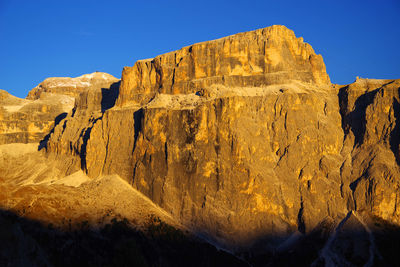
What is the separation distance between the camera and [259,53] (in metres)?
86.5

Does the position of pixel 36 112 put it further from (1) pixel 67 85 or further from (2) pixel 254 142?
(2) pixel 254 142

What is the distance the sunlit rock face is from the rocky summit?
19 cm

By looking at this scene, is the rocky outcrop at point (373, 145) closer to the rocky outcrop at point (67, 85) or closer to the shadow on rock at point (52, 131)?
the shadow on rock at point (52, 131)

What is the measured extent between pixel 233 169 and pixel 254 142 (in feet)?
18.8

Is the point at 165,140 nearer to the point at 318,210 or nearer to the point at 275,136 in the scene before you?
the point at 275,136

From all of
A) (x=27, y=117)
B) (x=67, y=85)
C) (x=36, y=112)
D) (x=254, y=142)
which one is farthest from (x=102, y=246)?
(x=67, y=85)

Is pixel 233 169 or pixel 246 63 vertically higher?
pixel 246 63

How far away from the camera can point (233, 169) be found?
242 ft

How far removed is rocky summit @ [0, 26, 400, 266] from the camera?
6631 cm

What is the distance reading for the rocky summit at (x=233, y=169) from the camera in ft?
218

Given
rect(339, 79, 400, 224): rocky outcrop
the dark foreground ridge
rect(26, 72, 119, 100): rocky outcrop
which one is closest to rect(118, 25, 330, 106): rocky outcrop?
rect(339, 79, 400, 224): rocky outcrop

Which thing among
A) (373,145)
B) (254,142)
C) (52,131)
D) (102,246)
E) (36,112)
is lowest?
(102,246)

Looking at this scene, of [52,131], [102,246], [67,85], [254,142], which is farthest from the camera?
[67,85]

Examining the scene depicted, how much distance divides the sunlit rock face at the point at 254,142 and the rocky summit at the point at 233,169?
19cm
